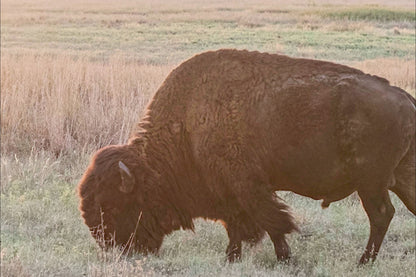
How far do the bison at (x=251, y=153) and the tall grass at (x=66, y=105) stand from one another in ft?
11.9

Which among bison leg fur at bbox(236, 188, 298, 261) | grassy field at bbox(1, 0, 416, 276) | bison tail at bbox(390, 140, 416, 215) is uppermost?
bison tail at bbox(390, 140, 416, 215)

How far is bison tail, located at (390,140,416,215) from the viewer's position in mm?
6363

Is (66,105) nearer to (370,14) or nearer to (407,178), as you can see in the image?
(407,178)

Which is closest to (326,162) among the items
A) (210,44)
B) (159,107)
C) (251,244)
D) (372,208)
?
(372,208)

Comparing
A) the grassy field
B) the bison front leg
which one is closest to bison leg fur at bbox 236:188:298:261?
the bison front leg

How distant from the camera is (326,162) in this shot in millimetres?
6129

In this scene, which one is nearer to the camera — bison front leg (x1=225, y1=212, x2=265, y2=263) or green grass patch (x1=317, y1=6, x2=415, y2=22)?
bison front leg (x1=225, y1=212, x2=265, y2=263)

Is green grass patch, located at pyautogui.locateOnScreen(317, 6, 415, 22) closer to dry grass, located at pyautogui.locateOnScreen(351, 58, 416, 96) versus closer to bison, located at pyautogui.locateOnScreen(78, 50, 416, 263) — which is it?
dry grass, located at pyautogui.locateOnScreen(351, 58, 416, 96)

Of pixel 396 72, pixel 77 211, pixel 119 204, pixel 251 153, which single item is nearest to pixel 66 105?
pixel 77 211

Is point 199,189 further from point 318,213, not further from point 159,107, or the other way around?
point 318,213

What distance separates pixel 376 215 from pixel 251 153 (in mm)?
1243

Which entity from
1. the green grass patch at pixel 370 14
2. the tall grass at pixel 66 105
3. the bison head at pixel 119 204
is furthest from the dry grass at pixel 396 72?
the green grass patch at pixel 370 14

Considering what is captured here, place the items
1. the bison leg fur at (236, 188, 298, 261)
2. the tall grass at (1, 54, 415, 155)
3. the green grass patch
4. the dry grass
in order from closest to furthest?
the bison leg fur at (236, 188, 298, 261) < the tall grass at (1, 54, 415, 155) < the dry grass < the green grass patch

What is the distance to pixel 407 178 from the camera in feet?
21.1
